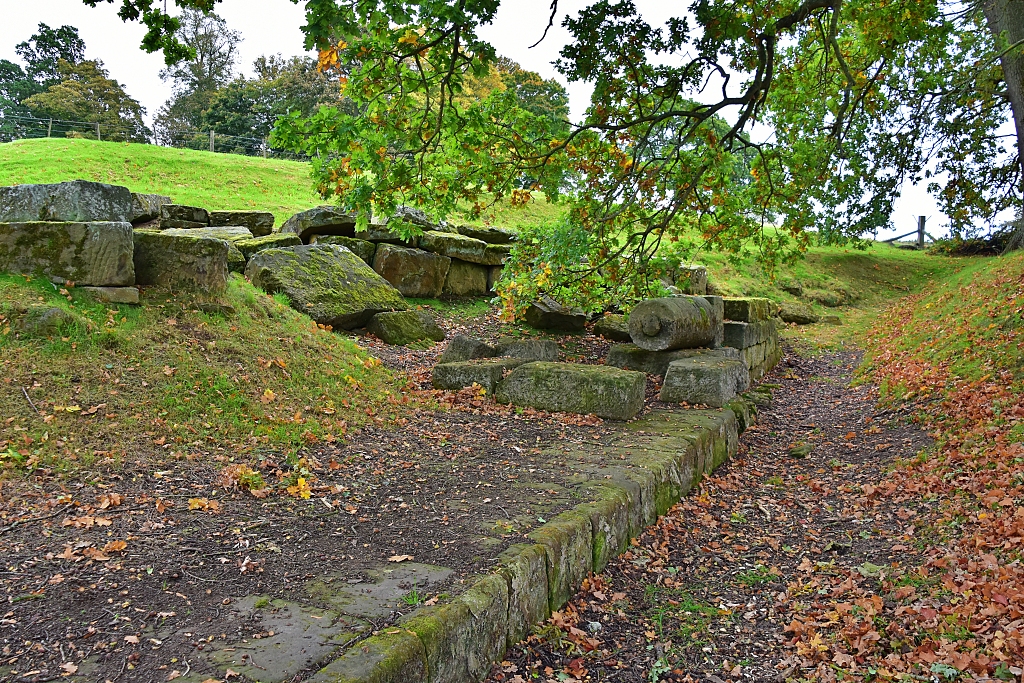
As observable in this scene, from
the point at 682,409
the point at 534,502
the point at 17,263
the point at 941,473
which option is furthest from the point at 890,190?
the point at 17,263

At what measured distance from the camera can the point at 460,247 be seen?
15.4 metres

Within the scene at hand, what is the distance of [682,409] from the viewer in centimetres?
Result: 886

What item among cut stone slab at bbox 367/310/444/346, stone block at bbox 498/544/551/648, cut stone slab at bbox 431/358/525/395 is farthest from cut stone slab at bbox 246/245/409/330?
stone block at bbox 498/544/551/648

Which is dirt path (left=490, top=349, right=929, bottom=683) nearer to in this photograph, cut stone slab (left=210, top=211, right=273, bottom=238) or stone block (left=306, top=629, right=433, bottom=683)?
stone block (left=306, top=629, right=433, bottom=683)

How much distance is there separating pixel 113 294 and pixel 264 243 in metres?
5.60

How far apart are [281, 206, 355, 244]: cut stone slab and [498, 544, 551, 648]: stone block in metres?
10.9

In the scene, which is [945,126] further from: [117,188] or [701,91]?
[117,188]

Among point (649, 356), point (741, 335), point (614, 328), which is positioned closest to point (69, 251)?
point (649, 356)

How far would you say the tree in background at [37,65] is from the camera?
3662 cm

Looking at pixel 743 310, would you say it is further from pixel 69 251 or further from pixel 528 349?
pixel 69 251

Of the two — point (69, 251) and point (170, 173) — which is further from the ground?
point (170, 173)

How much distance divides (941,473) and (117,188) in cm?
901

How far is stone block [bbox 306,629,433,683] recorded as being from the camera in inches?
109

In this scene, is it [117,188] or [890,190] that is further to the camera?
[890,190]
